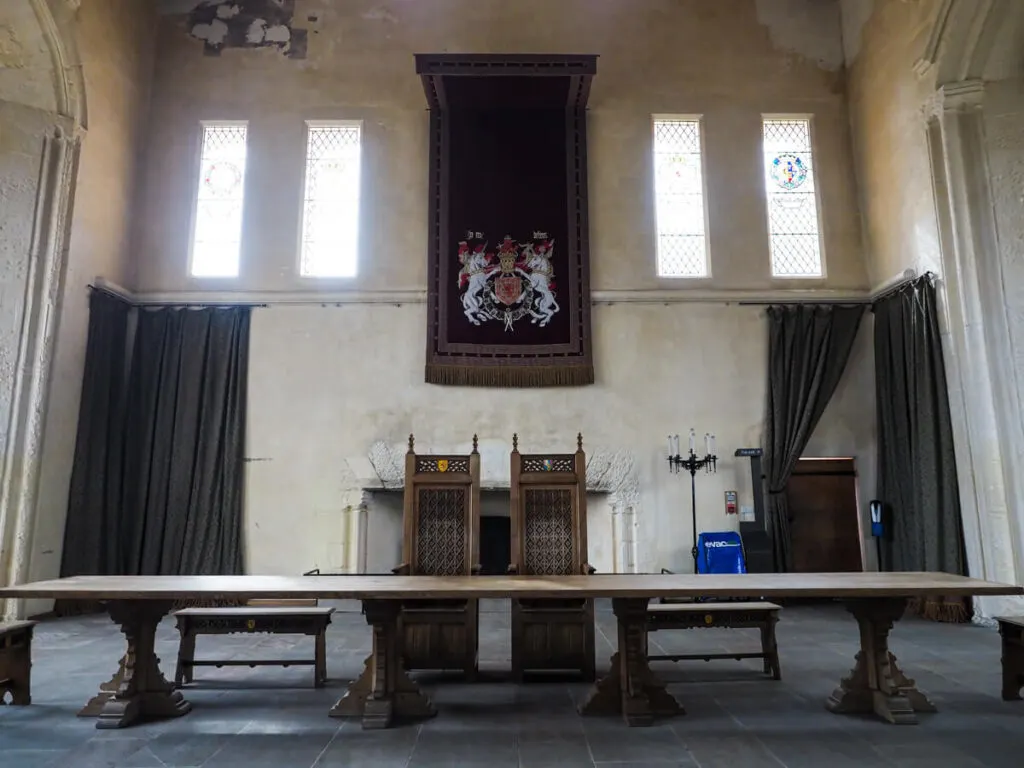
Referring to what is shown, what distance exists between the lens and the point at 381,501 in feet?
24.3

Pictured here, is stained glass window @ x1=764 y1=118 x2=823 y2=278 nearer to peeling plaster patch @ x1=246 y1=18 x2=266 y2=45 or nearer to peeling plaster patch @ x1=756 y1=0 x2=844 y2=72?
peeling plaster patch @ x1=756 y1=0 x2=844 y2=72

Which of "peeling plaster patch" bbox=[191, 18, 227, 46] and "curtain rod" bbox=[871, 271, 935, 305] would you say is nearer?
"curtain rod" bbox=[871, 271, 935, 305]

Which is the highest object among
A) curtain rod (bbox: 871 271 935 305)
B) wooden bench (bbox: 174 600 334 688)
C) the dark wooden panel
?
curtain rod (bbox: 871 271 935 305)

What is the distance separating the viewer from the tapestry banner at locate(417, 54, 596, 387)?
24.1 feet

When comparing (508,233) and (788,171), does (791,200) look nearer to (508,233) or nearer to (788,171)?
(788,171)

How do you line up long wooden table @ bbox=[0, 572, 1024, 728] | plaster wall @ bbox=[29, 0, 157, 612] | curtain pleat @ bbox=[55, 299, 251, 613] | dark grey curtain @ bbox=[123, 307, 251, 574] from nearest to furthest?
1. long wooden table @ bbox=[0, 572, 1024, 728]
2. plaster wall @ bbox=[29, 0, 157, 612]
3. curtain pleat @ bbox=[55, 299, 251, 613]
4. dark grey curtain @ bbox=[123, 307, 251, 574]

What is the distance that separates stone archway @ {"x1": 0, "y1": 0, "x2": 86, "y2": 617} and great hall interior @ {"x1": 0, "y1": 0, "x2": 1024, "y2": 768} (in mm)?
26

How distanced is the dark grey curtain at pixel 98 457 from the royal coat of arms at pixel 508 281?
3665 millimetres

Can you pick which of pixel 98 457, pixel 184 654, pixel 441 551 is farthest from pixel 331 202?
pixel 184 654

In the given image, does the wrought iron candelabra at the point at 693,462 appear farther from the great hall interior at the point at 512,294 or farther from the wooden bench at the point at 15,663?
the wooden bench at the point at 15,663

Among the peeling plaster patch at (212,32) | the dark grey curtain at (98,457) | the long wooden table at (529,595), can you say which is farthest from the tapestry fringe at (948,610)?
the peeling plaster patch at (212,32)

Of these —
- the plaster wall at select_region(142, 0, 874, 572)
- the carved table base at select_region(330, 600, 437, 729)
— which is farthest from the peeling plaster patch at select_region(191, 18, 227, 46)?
the carved table base at select_region(330, 600, 437, 729)

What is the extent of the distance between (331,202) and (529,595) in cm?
611

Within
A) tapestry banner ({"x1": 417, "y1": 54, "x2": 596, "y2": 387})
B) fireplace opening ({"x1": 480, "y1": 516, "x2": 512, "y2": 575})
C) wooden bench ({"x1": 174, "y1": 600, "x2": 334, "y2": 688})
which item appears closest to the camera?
wooden bench ({"x1": 174, "y1": 600, "x2": 334, "y2": 688})
